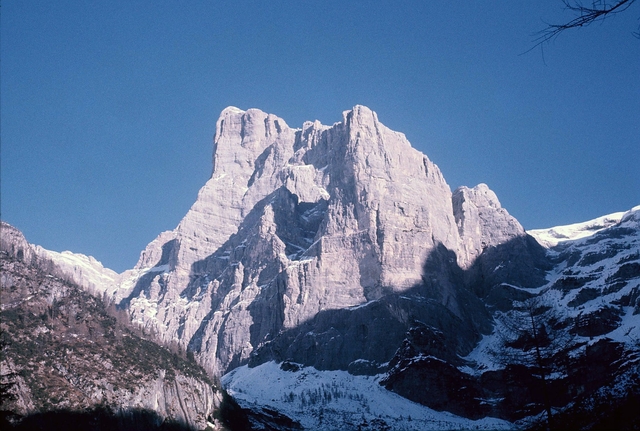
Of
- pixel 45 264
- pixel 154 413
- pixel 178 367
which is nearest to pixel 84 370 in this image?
pixel 154 413

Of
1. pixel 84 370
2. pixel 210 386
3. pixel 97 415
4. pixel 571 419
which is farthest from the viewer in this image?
pixel 210 386

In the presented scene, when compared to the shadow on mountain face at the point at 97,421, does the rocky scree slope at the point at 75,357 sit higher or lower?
higher

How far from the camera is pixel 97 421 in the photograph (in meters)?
117

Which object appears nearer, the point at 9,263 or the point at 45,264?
the point at 9,263

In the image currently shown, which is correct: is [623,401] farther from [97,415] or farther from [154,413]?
[154,413]

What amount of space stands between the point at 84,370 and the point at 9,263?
2958 centimetres

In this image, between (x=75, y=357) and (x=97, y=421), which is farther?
(x=75, y=357)

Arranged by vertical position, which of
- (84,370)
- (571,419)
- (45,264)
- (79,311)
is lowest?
(571,419)

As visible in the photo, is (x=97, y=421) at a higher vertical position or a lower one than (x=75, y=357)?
lower

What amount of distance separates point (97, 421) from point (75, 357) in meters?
14.7

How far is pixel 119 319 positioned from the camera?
172 meters

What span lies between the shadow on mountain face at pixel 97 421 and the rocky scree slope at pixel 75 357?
1.92 ft

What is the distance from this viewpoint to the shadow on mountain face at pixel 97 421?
10149 cm

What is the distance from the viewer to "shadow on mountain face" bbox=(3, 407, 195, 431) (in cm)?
10149
